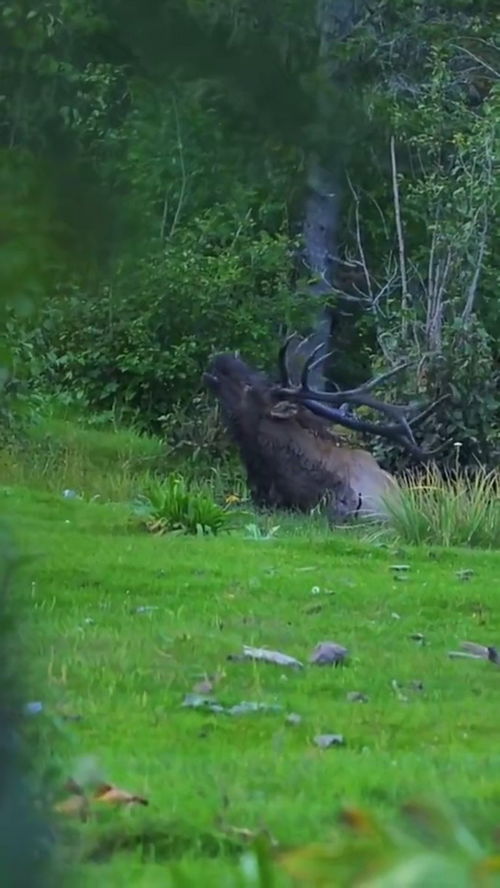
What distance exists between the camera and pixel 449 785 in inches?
185

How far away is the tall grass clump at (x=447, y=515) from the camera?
39.5 ft

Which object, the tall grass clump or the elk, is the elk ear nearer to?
the elk

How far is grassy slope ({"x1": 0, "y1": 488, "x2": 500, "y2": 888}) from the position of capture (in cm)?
435

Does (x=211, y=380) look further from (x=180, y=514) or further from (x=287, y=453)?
(x=180, y=514)

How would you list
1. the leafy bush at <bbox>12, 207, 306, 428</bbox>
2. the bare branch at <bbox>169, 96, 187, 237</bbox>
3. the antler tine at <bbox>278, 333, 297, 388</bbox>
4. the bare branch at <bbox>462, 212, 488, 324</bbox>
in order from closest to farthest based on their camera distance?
1. the bare branch at <bbox>169, 96, 187, 237</bbox>
2. the antler tine at <bbox>278, 333, 297, 388</bbox>
3. the bare branch at <bbox>462, 212, 488, 324</bbox>
4. the leafy bush at <bbox>12, 207, 306, 428</bbox>

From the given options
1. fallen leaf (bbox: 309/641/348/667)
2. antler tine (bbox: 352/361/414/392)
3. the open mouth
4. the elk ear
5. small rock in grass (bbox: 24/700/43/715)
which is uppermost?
small rock in grass (bbox: 24/700/43/715)

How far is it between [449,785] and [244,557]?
520cm

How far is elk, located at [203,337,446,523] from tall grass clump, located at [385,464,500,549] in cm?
110

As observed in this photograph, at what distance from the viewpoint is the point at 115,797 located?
4.33 m

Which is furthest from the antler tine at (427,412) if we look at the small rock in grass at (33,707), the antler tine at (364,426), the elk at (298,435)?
the small rock in grass at (33,707)

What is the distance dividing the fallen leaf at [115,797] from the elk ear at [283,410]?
9796 millimetres

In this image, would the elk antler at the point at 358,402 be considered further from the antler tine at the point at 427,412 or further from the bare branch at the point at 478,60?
the bare branch at the point at 478,60

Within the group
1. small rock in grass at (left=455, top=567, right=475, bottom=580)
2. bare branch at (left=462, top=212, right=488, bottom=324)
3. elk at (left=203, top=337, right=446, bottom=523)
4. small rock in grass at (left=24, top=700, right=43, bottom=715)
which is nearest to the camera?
small rock in grass at (left=24, top=700, right=43, bottom=715)

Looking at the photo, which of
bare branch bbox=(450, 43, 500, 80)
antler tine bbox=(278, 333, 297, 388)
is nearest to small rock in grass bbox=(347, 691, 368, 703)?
antler tine bbox=(278, 333, 297, 388)
